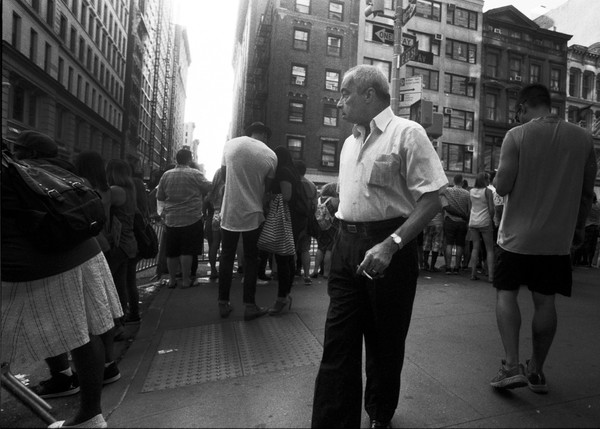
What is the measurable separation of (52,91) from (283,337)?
104 inches

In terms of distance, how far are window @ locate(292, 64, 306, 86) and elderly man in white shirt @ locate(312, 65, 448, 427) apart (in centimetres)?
3130

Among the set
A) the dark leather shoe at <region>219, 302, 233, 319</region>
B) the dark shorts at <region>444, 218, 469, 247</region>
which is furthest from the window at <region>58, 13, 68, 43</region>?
the dark shorts at <region>444, 218, 469, 247</region>

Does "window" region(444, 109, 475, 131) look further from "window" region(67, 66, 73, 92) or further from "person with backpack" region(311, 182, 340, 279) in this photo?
"window" region(67, 66, 73, 92)

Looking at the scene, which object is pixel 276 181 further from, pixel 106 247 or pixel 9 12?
pixel 9 12

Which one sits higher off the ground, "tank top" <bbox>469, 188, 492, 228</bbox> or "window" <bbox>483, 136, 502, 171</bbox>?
"window" <bbox>483, 136, 502, 171</bbox>

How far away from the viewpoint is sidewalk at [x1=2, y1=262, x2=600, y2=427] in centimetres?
232

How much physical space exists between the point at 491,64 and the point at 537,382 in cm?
3925

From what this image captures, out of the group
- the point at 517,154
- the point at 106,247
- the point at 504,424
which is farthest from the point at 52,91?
the point at 504,424

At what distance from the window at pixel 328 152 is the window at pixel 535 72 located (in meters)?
19.5

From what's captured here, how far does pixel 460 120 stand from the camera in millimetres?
34812

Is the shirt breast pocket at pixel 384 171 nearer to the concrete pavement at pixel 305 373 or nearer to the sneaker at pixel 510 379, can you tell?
the concrete pavement at pixel 305 373

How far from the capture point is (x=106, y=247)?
3160mm

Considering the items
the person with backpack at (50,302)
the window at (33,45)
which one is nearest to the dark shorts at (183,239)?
the window at (33,45)

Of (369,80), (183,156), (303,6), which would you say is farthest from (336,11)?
(369,80)
